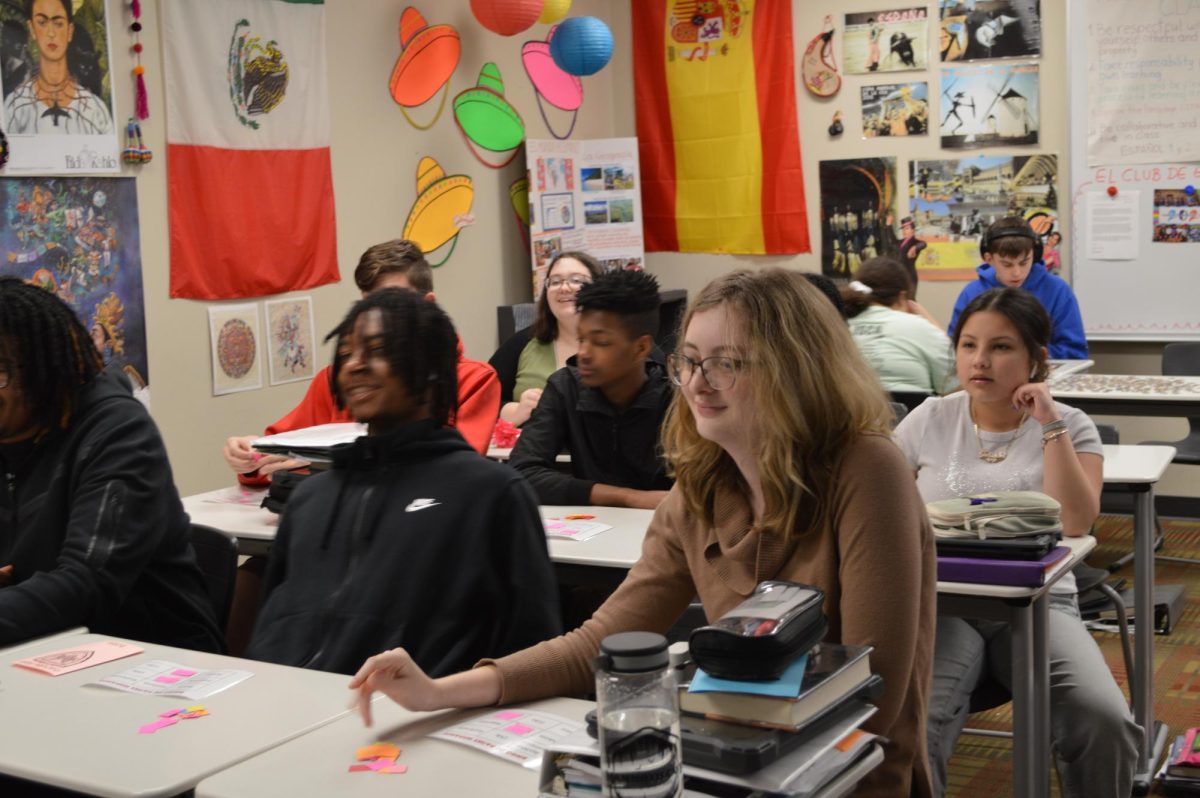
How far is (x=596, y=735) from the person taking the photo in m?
1.40

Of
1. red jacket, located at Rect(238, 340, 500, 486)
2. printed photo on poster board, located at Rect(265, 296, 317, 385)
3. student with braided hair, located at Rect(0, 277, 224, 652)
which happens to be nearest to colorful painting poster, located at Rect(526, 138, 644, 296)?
printed photo on poster board, located at Rect(265, 296, 317, 385)

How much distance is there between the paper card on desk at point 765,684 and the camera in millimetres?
1324

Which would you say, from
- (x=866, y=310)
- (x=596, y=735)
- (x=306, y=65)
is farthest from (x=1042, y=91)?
(x=596, y=735)

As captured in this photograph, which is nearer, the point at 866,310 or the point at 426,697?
the point at 426,697

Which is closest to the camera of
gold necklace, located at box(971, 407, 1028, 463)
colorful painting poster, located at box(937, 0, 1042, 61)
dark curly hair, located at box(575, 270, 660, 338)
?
gold necklace, located at box(971, 407, 1028, 463)

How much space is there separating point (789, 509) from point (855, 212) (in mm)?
5498

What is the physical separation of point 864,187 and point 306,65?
10.2ft

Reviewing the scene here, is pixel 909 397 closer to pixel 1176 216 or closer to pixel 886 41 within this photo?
pixel 1176 216

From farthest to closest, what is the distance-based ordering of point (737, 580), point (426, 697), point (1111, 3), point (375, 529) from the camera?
point (1111, 3) → point (375, 529) → point (737, 580) → point (426, 697)

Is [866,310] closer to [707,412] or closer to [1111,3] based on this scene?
[1111,3]

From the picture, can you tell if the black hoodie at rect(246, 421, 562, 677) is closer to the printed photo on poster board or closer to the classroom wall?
the classroom wall

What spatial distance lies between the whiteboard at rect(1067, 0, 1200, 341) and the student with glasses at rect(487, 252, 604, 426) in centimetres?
288

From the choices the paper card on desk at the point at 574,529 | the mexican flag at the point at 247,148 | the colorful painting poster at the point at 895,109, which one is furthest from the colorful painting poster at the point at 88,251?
the colorful painting poster at the point at 895,109

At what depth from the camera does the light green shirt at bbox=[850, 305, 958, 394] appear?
4.64 metres
